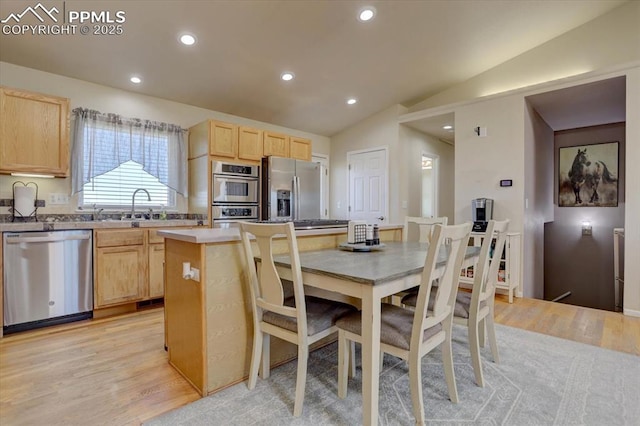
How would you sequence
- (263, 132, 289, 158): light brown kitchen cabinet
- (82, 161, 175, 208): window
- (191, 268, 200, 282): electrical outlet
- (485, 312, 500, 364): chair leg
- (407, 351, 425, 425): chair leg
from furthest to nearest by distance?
(263, 132, 289, 158): light brown kitchen cabinet → (82, 161, 175, 208): window → (485, 312, 500, 364): chair leg → (191, 268, 200, 282): electrical outlet → (407, 351, 425, 425): chair leg

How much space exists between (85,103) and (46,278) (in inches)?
75.1

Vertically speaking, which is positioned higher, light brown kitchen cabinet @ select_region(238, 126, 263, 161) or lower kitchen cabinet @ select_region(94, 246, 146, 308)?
light brown kitchen cabinet @ select_region(238, 126, 263, 161)

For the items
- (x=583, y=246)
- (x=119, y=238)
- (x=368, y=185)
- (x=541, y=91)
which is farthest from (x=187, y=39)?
(x=583, y=246)

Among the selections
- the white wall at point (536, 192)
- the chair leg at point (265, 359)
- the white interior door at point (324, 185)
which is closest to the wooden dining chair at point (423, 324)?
the chair leg at point (265, 359)

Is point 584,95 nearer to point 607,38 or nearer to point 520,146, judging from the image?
point 607,38

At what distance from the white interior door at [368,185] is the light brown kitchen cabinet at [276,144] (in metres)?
1.55

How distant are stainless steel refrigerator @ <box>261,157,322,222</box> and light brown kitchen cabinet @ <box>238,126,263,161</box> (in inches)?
6.2

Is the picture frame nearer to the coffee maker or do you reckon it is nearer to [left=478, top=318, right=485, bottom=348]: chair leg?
the coffee maker

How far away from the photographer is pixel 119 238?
318 centimetres

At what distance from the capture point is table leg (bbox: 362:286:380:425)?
135cm

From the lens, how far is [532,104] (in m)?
4.24

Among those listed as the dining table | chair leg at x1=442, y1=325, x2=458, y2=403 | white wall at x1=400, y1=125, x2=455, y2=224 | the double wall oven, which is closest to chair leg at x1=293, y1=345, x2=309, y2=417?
the dining table

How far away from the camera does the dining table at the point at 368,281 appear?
1358mm

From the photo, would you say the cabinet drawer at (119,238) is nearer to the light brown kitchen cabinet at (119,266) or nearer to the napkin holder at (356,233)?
the light brown kitchen cabinet at (119,266)
